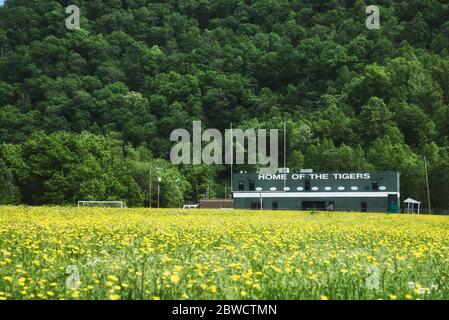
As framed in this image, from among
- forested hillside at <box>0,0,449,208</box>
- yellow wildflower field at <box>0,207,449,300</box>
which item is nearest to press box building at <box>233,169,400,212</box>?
forested hillside at <box>0,0,449,208</box>

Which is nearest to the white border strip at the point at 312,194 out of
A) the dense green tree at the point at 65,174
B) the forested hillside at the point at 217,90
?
the forested hillside at the point at 217,90

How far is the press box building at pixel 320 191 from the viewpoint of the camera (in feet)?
313

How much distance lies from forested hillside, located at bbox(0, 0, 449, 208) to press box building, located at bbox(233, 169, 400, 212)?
7711 mm

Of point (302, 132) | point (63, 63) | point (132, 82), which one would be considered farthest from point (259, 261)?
point (132, 82)

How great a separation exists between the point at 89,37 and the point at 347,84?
70.0 metres

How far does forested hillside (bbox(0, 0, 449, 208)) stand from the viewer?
115 meters

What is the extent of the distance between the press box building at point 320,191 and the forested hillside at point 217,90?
7.71 meters

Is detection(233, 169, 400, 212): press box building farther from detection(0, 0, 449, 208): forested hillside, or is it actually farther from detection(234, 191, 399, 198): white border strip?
detection(0, 0, 449, 208): forested hillside

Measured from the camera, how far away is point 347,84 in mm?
163000

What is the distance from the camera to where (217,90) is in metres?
167

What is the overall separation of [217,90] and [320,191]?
7506cm

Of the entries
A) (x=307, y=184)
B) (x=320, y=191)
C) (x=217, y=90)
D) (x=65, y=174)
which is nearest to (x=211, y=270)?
(x=65, y=174)
